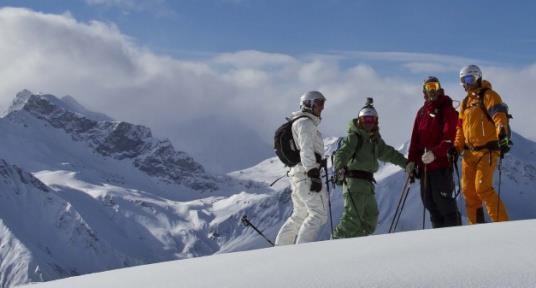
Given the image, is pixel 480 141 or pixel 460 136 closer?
pixel 480 141

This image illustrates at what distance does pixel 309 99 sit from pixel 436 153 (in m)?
1.97

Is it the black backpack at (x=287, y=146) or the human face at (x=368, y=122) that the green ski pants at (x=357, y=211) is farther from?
the black backpack at (x=287, y=146)

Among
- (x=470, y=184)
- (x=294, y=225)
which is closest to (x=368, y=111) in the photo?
(x=470, y=184)

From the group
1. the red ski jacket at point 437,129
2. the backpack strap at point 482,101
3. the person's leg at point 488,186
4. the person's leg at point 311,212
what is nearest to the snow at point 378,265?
the person's leg at point 488,186

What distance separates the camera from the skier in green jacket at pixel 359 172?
10.4 metres

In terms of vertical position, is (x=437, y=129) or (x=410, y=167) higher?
(x=437, y=129)

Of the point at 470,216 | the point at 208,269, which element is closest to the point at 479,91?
the point at 470,216

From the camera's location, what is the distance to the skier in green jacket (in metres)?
10.4

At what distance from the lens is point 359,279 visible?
4.69 meters

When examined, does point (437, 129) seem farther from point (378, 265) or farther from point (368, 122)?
point (378, 265)

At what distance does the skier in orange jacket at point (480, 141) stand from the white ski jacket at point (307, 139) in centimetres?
202

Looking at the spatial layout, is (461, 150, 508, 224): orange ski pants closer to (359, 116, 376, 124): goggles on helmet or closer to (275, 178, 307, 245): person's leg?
(359, 116, 376, 124): goggles on helmet

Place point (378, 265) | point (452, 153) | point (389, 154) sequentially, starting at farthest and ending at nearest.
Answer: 1. point (389, 154)
2. point (452, 153)
3. point (378, 265)

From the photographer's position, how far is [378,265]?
5.07m
